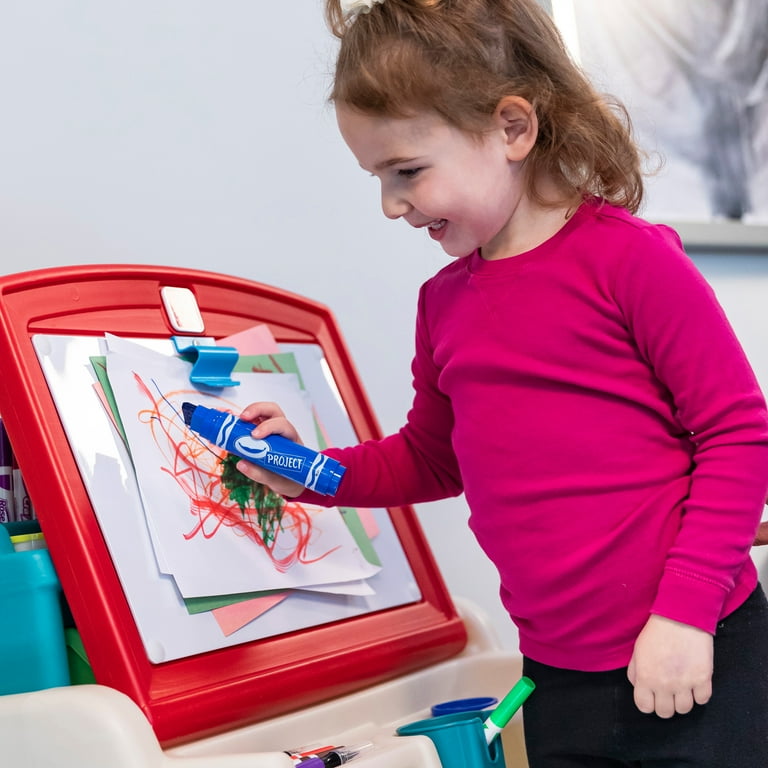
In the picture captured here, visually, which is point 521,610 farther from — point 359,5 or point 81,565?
point 359,5

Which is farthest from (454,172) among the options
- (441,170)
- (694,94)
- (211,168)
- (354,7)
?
(694,94)

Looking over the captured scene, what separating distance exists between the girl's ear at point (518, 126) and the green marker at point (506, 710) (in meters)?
0.35

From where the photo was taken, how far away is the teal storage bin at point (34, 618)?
2.11 ft

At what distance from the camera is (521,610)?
0.69 meters

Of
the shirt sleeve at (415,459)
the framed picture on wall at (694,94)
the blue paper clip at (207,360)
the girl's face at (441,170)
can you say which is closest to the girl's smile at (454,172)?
the girl's face at (441,170)

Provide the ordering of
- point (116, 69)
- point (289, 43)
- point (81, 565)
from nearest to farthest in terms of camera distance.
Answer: point (81, 565) → point (116, 69) → point (289, 43)

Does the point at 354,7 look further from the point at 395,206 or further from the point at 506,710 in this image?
the point at 506,710

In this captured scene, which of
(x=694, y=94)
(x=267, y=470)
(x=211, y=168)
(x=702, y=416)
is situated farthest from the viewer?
(x=694, y=94)

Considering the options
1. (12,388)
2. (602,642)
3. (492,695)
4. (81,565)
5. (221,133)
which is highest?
(221,133)

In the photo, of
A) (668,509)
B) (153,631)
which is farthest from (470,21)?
(153,631)

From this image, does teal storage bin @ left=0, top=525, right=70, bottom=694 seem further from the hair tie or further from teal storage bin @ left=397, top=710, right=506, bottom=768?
the hair tie

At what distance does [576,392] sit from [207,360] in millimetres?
300

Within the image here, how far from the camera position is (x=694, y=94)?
153cm

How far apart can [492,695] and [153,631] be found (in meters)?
0.33
